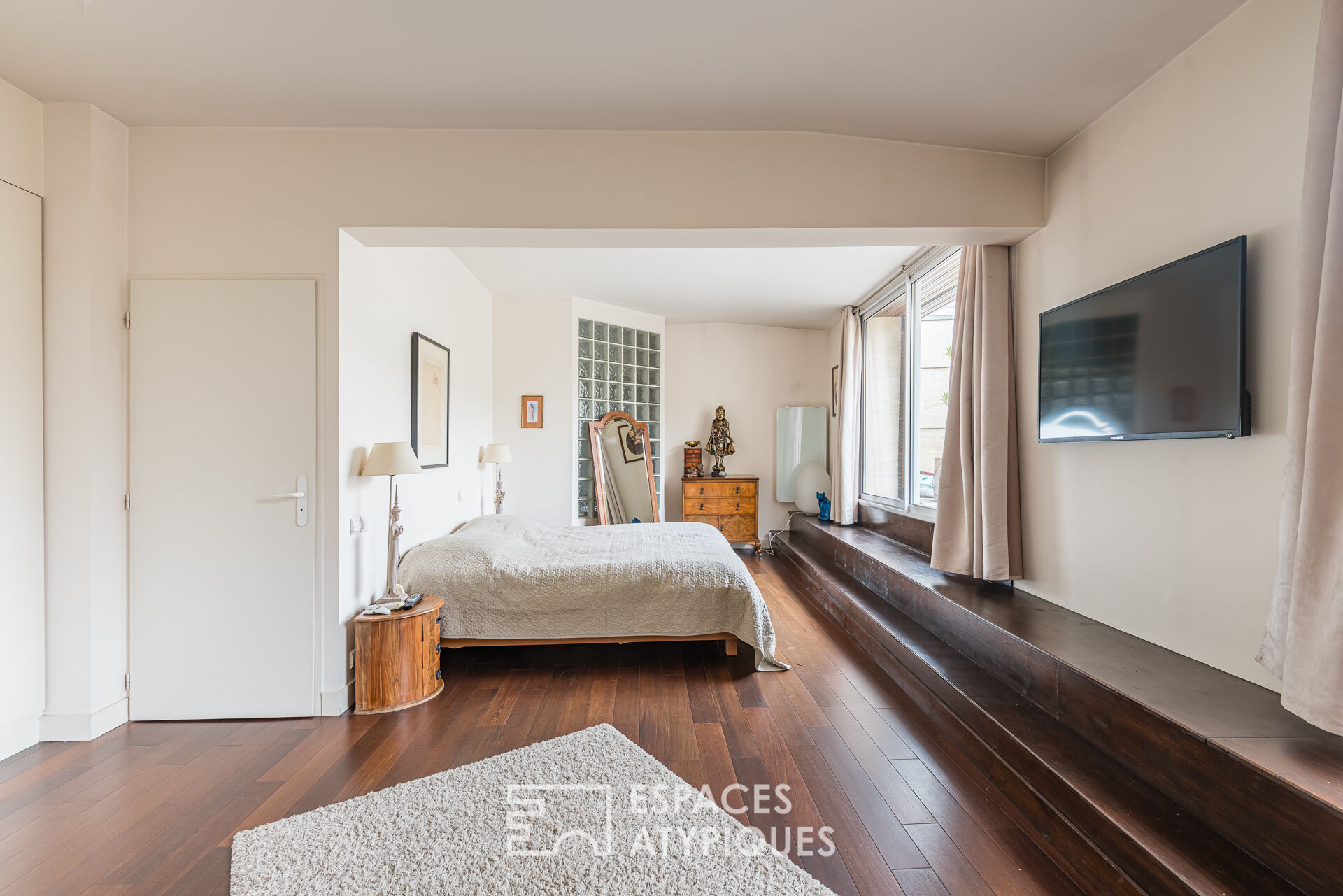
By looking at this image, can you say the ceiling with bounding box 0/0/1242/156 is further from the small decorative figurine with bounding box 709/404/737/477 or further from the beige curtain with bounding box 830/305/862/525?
the small decorative figurine with bounding box 709/404/737/477

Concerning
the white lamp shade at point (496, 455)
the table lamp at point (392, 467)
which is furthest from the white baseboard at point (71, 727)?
the white lamp shade at point (496, 455)

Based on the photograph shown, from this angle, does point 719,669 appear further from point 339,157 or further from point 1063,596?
point 339,157

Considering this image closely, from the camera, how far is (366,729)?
2502 mm

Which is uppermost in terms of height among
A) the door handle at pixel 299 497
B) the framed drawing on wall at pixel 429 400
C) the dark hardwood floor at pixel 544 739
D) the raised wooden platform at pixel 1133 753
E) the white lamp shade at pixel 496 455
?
the framed drawing on wall at pixel 429 400

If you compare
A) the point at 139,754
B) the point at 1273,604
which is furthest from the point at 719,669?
the point at 139,754

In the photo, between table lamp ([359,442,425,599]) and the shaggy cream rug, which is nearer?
the shaggy cream rug

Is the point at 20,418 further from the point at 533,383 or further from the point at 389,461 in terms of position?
the point at 533,383

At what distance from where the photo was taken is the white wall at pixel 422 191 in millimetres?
2625

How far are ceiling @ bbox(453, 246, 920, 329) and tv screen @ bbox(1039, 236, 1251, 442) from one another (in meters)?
1.61

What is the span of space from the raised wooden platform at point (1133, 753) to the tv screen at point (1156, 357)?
0.75 metres

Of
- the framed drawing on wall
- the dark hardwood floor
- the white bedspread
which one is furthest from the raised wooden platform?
the framed drawing on wall

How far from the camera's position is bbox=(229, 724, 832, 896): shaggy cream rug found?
1560mm

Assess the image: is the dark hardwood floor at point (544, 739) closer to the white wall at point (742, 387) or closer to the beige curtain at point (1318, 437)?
the beige curtain at point (1318, 437)

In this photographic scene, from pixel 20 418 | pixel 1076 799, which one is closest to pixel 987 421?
pixel 1076 799
